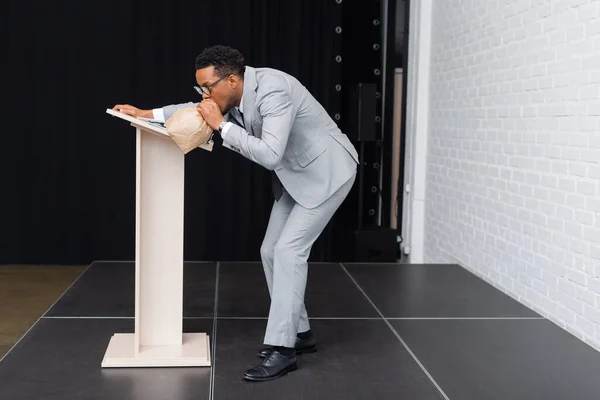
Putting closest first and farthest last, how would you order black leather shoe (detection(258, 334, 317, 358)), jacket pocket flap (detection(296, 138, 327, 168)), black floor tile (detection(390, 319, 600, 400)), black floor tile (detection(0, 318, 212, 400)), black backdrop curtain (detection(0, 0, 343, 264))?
black floor tile (detection(0, 318, 212, 400)) → black floor tile (detection(390, 319, 600, 400)) → jacket pocket flap (detection(296, 138, 327, 168)) → black leather shoe (detection(258, 334, 317, 358)) → black backdrop curtain (detection(0, 0, 343, 264))

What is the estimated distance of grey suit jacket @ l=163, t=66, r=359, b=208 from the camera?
9.10 feet

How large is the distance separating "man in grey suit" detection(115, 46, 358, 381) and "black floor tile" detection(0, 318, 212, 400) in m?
0.27

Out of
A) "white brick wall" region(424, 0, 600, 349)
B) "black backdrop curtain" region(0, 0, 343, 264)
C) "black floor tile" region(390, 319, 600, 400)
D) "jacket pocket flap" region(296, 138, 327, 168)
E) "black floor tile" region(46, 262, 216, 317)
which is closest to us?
"black floor tile" region(390, 319, 600, 400)

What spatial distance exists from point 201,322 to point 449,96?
98.5 inches

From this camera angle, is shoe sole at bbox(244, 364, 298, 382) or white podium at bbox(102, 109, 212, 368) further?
white podium at bbox(102, 109, 212, 368)

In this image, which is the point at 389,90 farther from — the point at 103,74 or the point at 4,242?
the point at 4,242

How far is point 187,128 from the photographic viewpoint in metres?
2.74

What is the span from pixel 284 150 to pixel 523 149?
1.77 meters

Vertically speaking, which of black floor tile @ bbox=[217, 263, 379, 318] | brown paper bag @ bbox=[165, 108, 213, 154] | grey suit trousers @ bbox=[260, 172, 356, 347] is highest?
brown paper bag @ bbox=[165, 108, 213, 154]

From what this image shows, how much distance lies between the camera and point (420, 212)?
19.4 ft

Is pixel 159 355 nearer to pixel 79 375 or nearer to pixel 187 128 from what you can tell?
pixel 79 375

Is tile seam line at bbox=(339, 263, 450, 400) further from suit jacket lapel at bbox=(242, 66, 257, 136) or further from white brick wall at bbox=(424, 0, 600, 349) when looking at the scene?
suit jacket lapel at bbox=(242, 66, 257, 136)

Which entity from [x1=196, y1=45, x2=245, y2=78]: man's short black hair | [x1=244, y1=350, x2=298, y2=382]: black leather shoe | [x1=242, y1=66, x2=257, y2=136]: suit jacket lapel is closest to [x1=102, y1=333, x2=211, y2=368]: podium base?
[x1=244, y1=350, x2=298, y2=382]: black leather shoe

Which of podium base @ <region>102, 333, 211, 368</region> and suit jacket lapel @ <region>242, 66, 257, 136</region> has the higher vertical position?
suit jacket lapel @ <region>242, 66, 257, 136</region>
